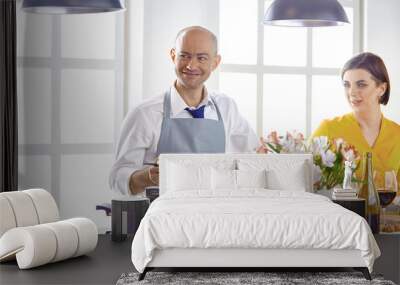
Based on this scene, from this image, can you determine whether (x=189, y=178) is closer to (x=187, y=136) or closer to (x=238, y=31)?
(x=187, y=136)

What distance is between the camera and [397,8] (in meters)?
7.50

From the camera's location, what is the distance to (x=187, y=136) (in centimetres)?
705

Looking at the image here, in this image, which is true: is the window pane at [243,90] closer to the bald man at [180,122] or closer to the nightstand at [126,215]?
the bald man at [180,122]

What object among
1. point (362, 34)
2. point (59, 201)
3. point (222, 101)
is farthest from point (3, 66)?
point (362, 34)

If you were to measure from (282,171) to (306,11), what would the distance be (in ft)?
4.42

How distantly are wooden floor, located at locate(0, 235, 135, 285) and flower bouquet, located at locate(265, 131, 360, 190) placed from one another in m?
1.71

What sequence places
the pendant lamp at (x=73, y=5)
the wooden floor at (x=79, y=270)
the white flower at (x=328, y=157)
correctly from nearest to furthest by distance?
the wooden floor at (x=79, y=270)
the pendant lamp at (x=73, y=5)
the white flower at (x=328, y=157)

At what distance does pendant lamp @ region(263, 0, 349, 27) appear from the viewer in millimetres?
5914

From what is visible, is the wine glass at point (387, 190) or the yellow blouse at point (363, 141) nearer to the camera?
the wine glass at point (387, 190)

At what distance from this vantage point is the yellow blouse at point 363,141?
24.4ft

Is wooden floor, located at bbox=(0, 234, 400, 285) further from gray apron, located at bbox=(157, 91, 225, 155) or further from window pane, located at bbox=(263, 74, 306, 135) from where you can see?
window pane, located at bbox=(263, 74, 306, 135)

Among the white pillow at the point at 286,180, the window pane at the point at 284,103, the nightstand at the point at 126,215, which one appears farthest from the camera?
the window pane at the point at 284,103

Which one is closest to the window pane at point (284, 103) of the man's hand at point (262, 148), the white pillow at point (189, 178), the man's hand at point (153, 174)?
the man's hand at point (262, 148)

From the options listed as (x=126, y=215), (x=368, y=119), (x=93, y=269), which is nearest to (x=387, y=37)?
(x=368, y=119)
